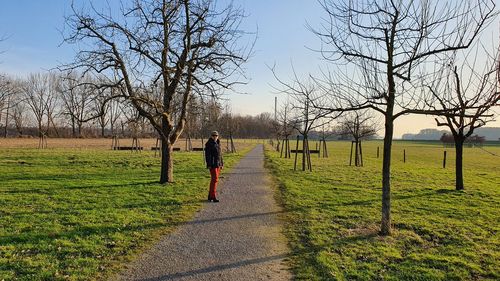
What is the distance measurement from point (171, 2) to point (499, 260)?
11.5 metres

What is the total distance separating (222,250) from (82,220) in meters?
3.36

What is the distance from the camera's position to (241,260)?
5418mm

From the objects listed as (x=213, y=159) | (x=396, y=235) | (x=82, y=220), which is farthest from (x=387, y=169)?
(x=82, y=220)

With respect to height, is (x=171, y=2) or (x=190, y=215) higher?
(x=171, y=2)

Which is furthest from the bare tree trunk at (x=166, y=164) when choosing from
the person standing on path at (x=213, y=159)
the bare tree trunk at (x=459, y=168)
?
the bare tree trunk at (x=459, y=168)

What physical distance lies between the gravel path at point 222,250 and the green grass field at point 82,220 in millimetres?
377

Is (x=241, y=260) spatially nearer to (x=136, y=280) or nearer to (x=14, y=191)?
(x=136, y=280)

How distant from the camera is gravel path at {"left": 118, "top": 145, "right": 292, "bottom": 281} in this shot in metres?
4.86

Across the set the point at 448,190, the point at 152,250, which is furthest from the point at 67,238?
the point at 448,190

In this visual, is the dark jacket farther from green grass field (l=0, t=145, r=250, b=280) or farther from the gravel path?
the gravel path

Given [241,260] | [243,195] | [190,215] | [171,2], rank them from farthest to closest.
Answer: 1. [171,2]
2. [243,195]
3. [190,215]
4. [241,260]

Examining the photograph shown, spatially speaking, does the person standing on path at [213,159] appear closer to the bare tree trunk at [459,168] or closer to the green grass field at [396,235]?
the green grass field at [396,235]

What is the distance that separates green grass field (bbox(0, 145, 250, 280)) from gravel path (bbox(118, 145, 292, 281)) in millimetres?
377

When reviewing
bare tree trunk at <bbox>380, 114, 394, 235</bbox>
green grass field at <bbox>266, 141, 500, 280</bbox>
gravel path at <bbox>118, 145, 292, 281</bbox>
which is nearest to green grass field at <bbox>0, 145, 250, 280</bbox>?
gravel path at <bbox>118, 145, 292, 281</bbox>
